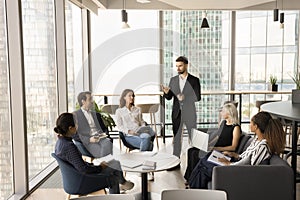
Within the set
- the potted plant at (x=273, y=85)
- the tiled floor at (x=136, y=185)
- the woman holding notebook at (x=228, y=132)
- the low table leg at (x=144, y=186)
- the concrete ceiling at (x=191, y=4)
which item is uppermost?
the concrete ceiling at (x=191, y=4)

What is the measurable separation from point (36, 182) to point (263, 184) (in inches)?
109

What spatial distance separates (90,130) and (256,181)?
8.59 ft

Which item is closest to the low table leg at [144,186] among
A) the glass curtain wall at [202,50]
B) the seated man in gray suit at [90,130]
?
the seated man in gray suit at [90,130]

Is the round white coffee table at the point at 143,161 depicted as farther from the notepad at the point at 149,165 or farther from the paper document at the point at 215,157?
the paper document at the point at 215,157

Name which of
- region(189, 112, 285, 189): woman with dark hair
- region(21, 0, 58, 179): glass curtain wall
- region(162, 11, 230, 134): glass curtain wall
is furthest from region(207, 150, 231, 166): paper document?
region(162, 11, 230, 134): glass curtain wall

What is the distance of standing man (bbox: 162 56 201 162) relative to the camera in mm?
4715

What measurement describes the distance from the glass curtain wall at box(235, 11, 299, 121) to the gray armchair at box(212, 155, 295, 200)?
5.16 meters

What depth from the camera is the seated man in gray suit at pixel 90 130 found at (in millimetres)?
4254

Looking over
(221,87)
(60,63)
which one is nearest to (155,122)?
(221,87)

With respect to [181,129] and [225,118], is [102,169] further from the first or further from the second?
[181,129]

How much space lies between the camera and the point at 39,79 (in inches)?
178

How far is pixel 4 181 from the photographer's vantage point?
11.5 ft

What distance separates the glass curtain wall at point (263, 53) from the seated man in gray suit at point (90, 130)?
3894 mm

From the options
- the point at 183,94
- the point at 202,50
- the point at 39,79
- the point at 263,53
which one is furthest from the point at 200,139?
the point at 263,53
